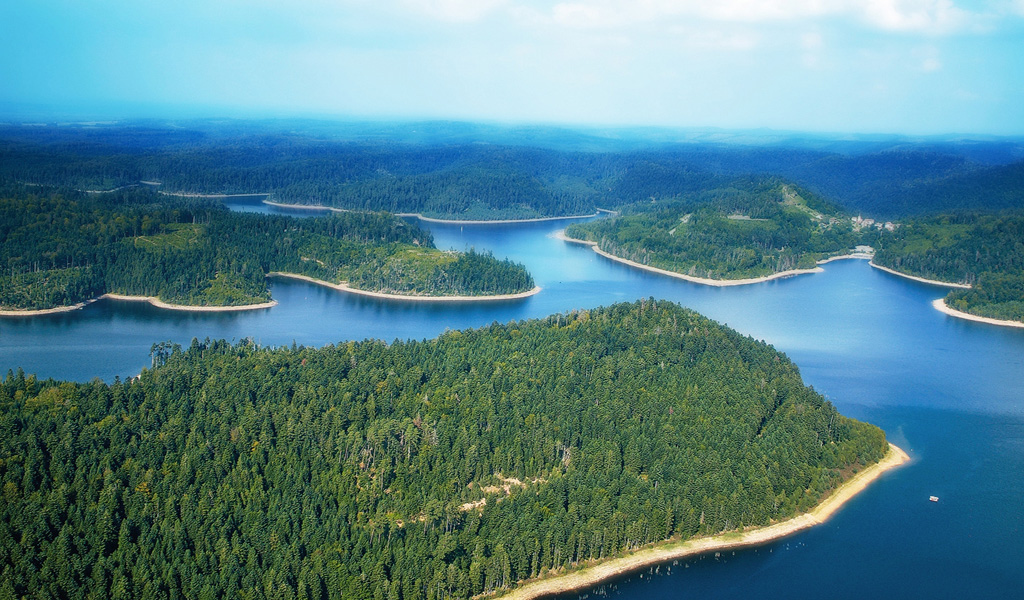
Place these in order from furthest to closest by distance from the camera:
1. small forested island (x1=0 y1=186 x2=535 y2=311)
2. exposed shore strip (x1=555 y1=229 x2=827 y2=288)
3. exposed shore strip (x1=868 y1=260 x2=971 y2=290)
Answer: exposed shore strip (x1=868 y1=260 x2=971 y2=290)
exposed shore strip (x1=555 y1=229 x2=827 y2=288)
small forested island (x1=0 y1=186 x2=535 y2=311)

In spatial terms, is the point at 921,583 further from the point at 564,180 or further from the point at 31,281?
the point at 564,180

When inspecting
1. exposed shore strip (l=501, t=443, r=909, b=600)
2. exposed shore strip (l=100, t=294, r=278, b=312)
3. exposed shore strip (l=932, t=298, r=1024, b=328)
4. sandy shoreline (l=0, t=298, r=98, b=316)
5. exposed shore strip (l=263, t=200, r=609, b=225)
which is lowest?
exposed shore strip (l=501, t=443, r=909, b=600)

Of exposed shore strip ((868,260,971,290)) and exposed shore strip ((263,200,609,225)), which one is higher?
exposed shore strip ((263,200,609,225))

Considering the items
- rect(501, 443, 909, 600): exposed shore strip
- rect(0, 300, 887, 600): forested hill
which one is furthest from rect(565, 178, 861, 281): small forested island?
rect(501, 443, 909, 600): exposed shore strip

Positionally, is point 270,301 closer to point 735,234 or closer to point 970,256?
point 735,234

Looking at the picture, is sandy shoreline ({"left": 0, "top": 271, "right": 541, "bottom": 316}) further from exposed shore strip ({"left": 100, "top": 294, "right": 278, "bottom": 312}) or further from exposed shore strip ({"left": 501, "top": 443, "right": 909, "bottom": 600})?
exposed shore strip ({"left": 501, "top": 443, "right": 909, "bottom": 600})

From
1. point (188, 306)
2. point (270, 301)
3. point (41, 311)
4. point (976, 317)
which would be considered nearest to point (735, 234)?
point (976, 317)

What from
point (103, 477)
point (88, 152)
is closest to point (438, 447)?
point (103, 477)
